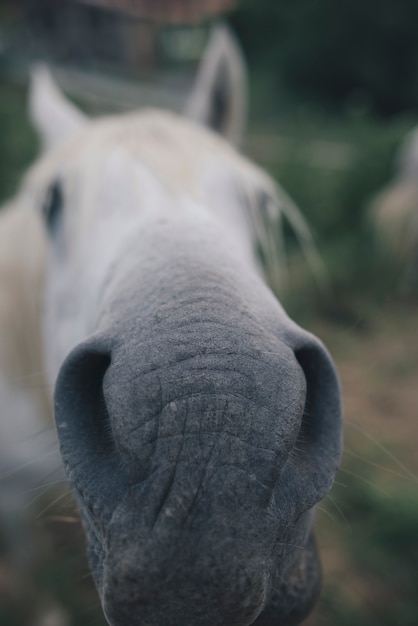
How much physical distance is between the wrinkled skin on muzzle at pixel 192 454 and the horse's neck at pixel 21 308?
114cm

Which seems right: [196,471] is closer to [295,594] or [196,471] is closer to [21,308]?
[295,594]

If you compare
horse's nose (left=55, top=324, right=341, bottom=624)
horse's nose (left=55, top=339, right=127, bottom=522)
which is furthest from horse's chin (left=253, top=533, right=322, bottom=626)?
horse's nose (left=55, top=339, right=127, bottom=522)

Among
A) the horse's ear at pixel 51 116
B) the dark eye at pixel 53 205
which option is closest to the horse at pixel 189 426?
the dark eye at pixel 53 205

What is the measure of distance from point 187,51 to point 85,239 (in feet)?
73.8

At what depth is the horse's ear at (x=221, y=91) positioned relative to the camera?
7.80 feet

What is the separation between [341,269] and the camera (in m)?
6.34

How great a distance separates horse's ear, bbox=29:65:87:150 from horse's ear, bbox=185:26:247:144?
55 cm

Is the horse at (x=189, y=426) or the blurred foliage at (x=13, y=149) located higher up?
the horse at (x=189, y=426)

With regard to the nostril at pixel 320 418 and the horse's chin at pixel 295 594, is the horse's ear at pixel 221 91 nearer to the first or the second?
the nostril at pixel 320 418

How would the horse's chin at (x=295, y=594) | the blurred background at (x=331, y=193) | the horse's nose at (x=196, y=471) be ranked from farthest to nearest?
the blurred background at (x=331, y=193) → the horse's chin at (x=295, y=594) → the horse's nose at (x=196, y=471)

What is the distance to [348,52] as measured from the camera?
1664 cm

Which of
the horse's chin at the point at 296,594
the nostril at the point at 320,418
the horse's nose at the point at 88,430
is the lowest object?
the horse's chin at the point at 296,594

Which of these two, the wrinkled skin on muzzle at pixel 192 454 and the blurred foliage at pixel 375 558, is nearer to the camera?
the wrinkled skin on muzzle at pixel 192 454

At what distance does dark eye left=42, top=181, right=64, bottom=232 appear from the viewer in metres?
1.79
